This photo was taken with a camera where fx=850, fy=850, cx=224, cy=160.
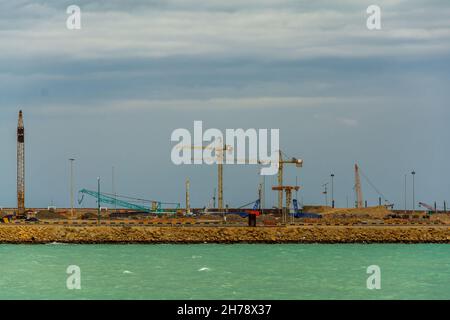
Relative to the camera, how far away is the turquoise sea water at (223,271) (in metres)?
71.9

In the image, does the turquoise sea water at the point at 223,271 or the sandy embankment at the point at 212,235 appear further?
the sandy embankment at the point at 212,235

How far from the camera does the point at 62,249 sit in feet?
386

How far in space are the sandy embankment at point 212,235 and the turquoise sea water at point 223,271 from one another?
581 centimetres

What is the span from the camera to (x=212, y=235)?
131750mm

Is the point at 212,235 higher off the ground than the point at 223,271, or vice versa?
the point at 212,235

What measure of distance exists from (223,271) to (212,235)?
43.9 meters

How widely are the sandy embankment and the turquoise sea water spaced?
581 centimetres

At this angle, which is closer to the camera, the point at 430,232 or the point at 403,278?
the point at 403,278

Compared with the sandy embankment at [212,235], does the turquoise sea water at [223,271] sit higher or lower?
lower

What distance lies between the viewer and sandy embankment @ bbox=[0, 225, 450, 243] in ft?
428

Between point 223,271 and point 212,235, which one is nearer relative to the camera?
point 223,271
